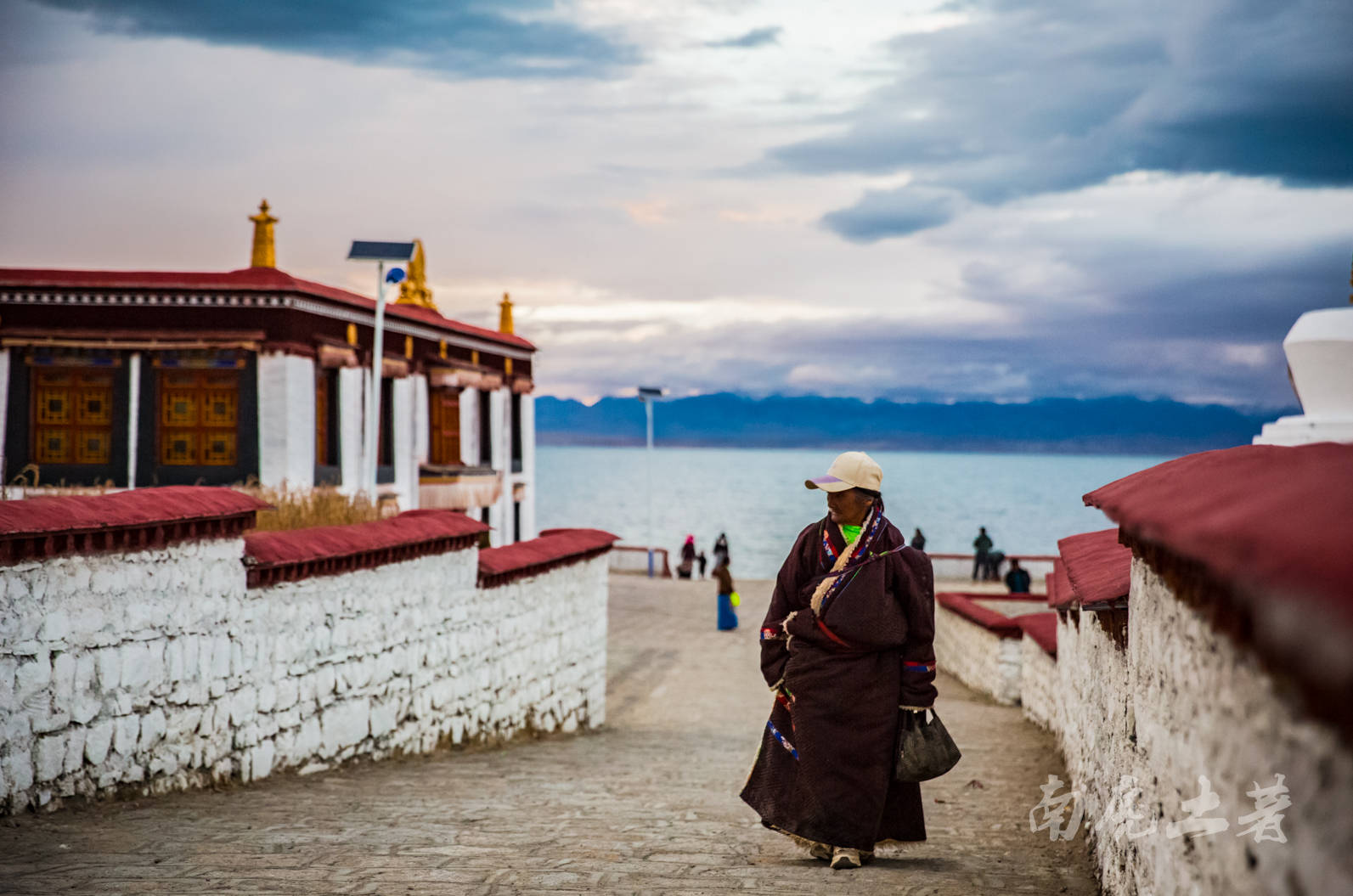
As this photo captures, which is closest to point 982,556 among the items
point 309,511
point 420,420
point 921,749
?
point 420,420

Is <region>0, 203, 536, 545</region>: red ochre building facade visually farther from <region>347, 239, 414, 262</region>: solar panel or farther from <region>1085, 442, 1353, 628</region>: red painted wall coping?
<region>1085, 442, 1353, 628</region>: red painted wall coping

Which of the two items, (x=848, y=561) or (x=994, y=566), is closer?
(x=848, y=561)

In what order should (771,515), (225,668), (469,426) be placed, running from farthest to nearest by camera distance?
(771,515), (469,426), (225,668)

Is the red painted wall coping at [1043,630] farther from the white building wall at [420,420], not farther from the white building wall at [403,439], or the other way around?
the white building wall at [420,420]

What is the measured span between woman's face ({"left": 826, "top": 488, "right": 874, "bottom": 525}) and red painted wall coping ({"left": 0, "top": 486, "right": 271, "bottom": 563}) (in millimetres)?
3678

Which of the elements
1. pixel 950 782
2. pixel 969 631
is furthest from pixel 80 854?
pixel 969 631

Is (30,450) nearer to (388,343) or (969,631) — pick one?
(388,343)

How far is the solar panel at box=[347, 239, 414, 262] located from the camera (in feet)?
57.9

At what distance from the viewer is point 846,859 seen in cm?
505

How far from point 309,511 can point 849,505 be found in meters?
7.39

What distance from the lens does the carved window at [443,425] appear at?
27797 mm

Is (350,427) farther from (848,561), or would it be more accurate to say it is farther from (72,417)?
(848,561)

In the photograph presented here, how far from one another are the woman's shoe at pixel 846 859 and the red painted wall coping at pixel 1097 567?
1513 mm

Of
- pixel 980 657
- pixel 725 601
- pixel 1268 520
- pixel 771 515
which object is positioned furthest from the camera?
pixel 771 515
